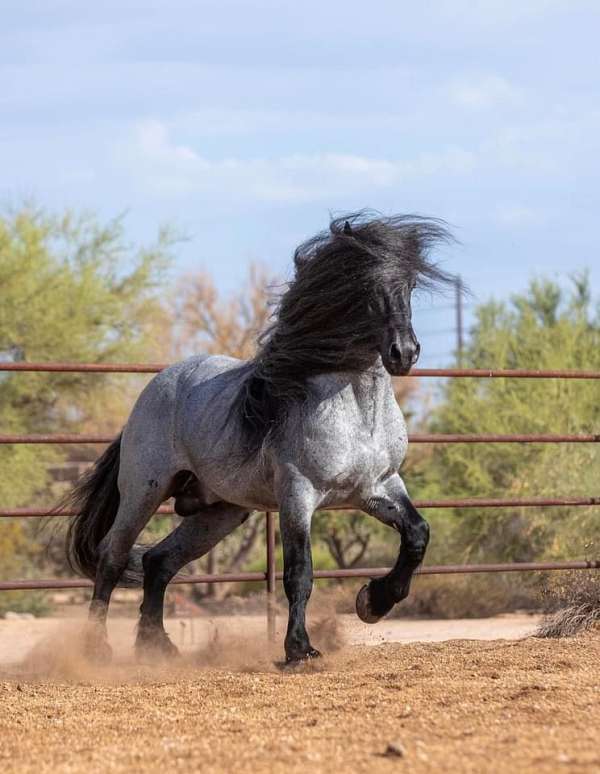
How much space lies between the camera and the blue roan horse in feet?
18.4

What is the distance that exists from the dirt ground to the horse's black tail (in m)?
0.58

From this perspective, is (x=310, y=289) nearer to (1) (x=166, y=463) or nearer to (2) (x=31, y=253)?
(1) (x=166, y=463)

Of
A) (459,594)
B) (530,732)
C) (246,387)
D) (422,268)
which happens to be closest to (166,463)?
(246,387)

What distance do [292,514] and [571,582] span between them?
2647mm

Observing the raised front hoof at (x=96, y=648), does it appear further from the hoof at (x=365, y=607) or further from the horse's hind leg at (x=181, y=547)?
the hoof at (x=365, y=607)

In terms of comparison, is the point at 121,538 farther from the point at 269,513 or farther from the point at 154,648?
the point at 269,513

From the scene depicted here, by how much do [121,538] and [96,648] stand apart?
1.96 feet

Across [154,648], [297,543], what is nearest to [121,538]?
[154,648]

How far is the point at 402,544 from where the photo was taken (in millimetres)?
5844

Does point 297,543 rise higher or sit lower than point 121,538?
higher

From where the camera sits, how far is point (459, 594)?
515 inches

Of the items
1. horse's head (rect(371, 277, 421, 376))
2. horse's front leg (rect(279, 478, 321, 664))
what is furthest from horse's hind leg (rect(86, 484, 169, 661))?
horse's head (rect(371, 277, 421, 376))

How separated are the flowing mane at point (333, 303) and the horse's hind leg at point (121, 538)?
0.78 metres

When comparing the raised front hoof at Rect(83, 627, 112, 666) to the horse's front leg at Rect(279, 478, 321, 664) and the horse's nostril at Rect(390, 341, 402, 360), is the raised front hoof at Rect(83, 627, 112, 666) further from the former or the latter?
the horse's nostril at Rect(390, 341, 402, 360)
